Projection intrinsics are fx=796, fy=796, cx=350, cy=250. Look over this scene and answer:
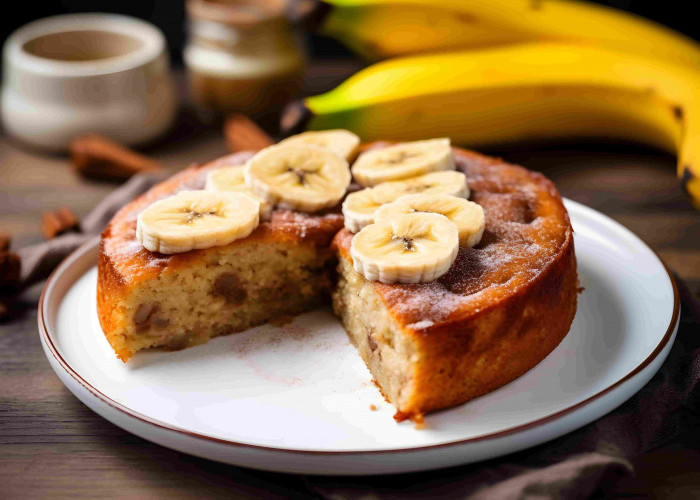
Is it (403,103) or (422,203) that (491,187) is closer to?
(422,203)

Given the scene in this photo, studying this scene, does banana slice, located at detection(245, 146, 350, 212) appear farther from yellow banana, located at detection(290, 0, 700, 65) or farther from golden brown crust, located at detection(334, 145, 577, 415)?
yellow banana, located at detection(290, 0, 700, 65)

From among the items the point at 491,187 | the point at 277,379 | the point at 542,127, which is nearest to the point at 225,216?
the point at 277,379

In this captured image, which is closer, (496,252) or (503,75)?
(496,252)

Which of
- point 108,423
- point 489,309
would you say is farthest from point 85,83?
point 489,309

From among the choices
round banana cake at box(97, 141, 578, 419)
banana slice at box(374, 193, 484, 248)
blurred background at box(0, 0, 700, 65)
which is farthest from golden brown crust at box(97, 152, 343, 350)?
blurred background at box(0, 0, 700, 65)

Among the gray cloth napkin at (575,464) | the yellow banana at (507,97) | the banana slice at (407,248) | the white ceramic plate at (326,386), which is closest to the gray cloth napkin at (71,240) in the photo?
the white ceramic plate at (326,386)

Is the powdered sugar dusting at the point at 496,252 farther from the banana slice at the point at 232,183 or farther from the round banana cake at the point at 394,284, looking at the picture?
the banana slice at the point at 232,183

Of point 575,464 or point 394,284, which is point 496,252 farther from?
point 575,464
